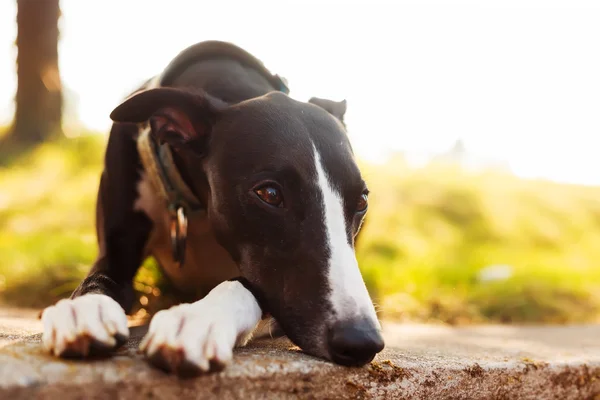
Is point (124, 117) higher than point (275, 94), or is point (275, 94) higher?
point (275, 94)

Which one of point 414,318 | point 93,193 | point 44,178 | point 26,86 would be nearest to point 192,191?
point 414,318

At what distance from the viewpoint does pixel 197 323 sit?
4.79ft

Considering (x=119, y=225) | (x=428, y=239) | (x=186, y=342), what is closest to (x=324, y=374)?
(x=186, y=342)

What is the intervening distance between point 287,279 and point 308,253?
0.34 feet

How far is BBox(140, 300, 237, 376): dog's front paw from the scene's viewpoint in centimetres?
138

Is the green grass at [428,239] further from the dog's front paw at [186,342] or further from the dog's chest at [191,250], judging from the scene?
the dog's front paw at [186,342]

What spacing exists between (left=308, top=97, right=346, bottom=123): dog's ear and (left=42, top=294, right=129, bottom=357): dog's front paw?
1.60 metres

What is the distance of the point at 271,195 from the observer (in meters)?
1.97

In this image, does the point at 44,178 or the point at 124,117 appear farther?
the point at 44,178

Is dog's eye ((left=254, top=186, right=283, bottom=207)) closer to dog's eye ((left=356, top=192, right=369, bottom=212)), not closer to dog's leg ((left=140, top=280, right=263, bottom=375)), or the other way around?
dog's eye ((left=356, top=192, right=369, bottom=212))

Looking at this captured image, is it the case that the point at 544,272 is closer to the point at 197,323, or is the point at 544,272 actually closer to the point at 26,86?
the point at 197,323

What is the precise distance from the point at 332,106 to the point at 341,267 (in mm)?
1271

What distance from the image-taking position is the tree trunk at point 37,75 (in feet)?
27.2

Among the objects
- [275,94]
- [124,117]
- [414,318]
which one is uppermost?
[275,94]
